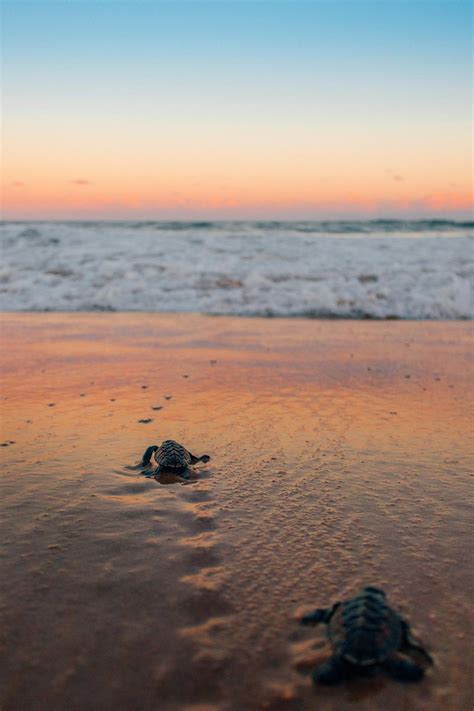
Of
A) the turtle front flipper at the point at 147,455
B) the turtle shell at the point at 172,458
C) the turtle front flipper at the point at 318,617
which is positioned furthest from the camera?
the turtle front flipper at the point at 147,455

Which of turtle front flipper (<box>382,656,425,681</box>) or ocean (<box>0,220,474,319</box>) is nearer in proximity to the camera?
turtle front flipper (<box>382,656,425,681</box>)

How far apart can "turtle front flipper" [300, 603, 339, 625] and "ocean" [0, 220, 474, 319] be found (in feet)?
24.1

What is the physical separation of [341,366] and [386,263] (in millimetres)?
8280

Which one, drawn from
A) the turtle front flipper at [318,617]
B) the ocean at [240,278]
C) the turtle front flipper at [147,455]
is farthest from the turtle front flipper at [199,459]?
the ocean at [240,278]

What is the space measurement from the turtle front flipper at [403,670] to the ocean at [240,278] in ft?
24.7

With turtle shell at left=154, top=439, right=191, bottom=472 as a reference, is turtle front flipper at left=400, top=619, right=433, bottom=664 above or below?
below

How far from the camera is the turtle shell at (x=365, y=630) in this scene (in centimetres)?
164

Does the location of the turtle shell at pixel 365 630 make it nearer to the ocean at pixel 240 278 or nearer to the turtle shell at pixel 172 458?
the turtle shell at pixel 172 458

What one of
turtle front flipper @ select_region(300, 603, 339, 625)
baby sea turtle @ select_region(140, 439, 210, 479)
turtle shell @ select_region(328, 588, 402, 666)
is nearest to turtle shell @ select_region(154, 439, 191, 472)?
baby sea turtle @ select_region(140, 439, 210, 479)

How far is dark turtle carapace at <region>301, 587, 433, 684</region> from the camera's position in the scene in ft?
5.38

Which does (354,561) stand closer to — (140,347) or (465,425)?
(465,425)

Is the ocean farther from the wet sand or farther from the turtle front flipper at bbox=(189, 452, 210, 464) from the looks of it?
the turtle front flipper at bbox=(189, 452, 210, 464)

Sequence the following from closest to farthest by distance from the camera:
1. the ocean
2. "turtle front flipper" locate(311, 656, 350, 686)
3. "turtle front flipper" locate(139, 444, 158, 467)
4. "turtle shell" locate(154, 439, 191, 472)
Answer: "turtle front flipper" locate(311, 656, 350, 686)
"turtle shell" locate(154, 439, 191, 472)
"turtle front flipper" locate(139, 444, 158, 467)
the ocean

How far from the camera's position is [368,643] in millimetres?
1642
